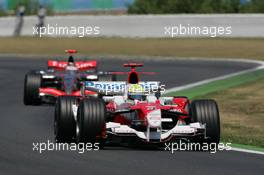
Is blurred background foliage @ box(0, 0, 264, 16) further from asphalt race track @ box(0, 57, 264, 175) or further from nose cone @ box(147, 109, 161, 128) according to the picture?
nose cone @ box(147, 109, 161, 128)

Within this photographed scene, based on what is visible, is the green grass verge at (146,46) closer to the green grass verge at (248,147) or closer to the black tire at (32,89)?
the black tire at (32,89)

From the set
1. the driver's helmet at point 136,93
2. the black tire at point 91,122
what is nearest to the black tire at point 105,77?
the driver's helmet at point 136,93

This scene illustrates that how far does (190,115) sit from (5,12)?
163ft

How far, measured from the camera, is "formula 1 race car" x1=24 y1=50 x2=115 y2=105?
66.7 ft

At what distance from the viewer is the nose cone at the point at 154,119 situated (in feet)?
42.2

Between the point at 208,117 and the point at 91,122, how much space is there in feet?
5.50

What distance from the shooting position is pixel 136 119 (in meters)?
13.6

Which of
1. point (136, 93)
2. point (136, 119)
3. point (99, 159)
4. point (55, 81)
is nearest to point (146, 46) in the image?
point (55, 81)

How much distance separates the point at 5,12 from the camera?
62312 millimetres

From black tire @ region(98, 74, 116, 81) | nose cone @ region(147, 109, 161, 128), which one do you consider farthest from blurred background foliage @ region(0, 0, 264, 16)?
nose cone @ region(147, 109, 161, 128)

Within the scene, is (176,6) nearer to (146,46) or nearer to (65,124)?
(146,46)

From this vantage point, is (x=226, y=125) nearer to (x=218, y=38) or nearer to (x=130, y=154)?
(x=130, y=154)

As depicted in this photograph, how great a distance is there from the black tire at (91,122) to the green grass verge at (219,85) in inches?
344

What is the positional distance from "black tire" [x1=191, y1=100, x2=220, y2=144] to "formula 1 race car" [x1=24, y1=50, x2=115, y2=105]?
6.76 m
